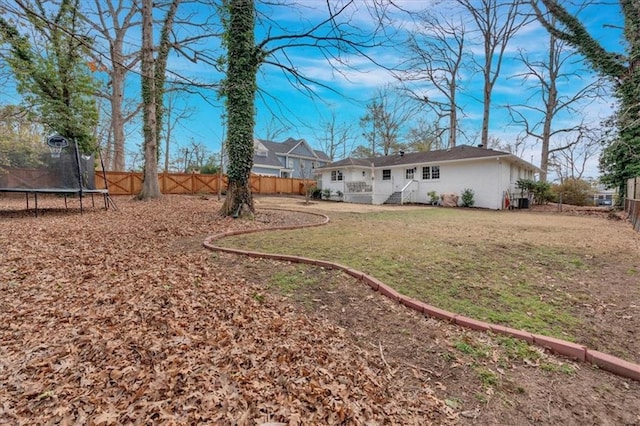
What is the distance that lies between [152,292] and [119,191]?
62.1ft

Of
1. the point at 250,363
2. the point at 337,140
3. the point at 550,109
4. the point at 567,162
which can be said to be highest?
the point at 337,140

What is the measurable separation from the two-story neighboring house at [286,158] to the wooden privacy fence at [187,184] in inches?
238

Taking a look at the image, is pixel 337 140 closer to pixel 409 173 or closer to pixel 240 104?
pixel 409 173

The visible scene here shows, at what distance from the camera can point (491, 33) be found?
19.2 m

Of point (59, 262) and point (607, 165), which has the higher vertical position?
point (607, 165)

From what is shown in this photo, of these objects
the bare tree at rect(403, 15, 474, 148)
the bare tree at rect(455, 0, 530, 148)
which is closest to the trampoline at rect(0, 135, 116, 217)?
the bare tree at rect(403, 15, 474, 148)

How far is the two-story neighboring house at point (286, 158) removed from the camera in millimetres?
31484

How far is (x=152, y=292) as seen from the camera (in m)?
2.93

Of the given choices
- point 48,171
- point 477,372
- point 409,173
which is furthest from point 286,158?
point 477,372

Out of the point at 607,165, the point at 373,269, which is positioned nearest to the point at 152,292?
the point at 373,269

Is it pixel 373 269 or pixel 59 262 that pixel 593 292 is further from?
pixel 59 262

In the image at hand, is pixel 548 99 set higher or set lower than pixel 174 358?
higher

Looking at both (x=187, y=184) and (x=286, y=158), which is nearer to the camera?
(x=187, y=184)

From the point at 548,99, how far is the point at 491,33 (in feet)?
19.8
